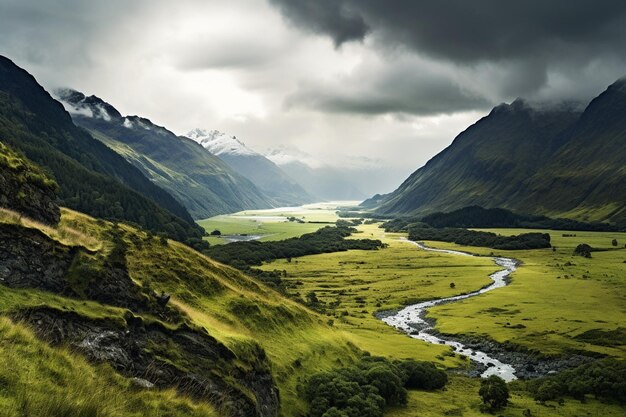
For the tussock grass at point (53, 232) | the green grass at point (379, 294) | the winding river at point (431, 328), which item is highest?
the tussock grass at point (53, 232)

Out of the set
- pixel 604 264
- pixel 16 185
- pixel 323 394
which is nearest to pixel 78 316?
pixel 16 185

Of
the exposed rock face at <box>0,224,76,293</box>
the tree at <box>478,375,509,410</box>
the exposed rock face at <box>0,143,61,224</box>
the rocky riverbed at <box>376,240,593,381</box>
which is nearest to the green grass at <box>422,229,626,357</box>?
the rocky riverbed at <box>376,240,593,381</box>

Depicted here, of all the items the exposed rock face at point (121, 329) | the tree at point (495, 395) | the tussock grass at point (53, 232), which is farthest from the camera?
the tree at point (495, 395)


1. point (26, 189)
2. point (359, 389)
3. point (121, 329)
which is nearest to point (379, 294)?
point (359, 389)

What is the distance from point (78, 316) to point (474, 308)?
125 meters

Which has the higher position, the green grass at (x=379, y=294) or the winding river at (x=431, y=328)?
the green grass at (x=379, y=294)

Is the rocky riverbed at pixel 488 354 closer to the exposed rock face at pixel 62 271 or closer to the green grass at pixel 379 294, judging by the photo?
the green grass at pixel 379 294

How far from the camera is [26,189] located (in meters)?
29.5

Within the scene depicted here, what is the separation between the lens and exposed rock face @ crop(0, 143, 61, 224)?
91.6 ft

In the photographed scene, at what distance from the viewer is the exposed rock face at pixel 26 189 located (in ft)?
91.6

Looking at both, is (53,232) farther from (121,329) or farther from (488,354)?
(488,354)

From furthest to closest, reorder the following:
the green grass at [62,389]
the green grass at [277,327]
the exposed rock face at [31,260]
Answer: the exposed rock face at [31,260] < the green grass at [277,327] < the green grass at [62,389]

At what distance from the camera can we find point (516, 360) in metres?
84.9

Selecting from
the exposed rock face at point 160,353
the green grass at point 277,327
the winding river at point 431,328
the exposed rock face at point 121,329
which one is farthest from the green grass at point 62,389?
the winding river at point 431,328
